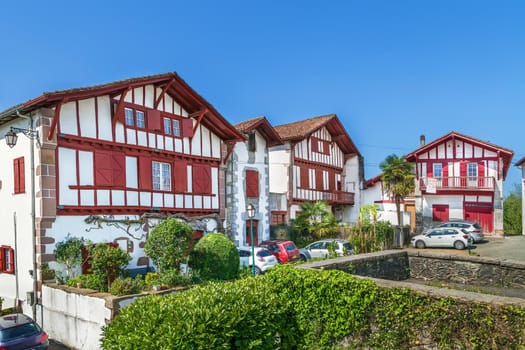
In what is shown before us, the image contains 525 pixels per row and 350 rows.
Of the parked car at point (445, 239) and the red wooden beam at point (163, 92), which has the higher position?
the red wooden beam at point (163, 92)

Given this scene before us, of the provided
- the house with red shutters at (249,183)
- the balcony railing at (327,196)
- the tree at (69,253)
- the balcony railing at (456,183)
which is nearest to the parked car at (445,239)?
the balcony railing at (456,183)

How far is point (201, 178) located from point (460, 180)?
2141cm

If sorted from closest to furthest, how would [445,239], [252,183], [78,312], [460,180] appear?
[78,312]
[252,183]
[445,239]
[460,180]

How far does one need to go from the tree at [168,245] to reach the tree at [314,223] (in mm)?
13659

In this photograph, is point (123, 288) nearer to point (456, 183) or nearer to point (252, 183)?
point (252, 183)

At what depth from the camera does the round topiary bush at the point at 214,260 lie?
51.9 ft

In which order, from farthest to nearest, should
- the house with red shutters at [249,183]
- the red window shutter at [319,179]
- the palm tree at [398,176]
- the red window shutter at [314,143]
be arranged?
the red window shutter at [319,179] → the red window shutter at [314,143] → the palm tree at [398,176] → the house with red shutters at [249,183]

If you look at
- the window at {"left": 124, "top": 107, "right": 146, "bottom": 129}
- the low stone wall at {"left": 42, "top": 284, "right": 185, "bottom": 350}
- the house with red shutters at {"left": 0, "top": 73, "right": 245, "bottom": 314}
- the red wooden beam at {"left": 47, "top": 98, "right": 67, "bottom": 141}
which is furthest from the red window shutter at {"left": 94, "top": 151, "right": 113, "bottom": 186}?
the low stone wall at {"left": 42, "top": 284, "right": 185, "bottom": 350}

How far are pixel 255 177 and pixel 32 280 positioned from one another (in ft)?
44.6

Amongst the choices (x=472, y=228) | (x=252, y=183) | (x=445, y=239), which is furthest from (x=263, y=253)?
(x=472, y=228)

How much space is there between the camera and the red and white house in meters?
32.0

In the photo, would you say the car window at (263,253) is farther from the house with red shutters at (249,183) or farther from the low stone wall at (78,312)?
the low stone wall at (78,312)

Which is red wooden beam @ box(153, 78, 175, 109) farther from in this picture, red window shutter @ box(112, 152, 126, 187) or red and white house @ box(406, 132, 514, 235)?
red and white house @ box(406, 132, 514, 235)

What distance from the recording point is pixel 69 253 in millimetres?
15023
